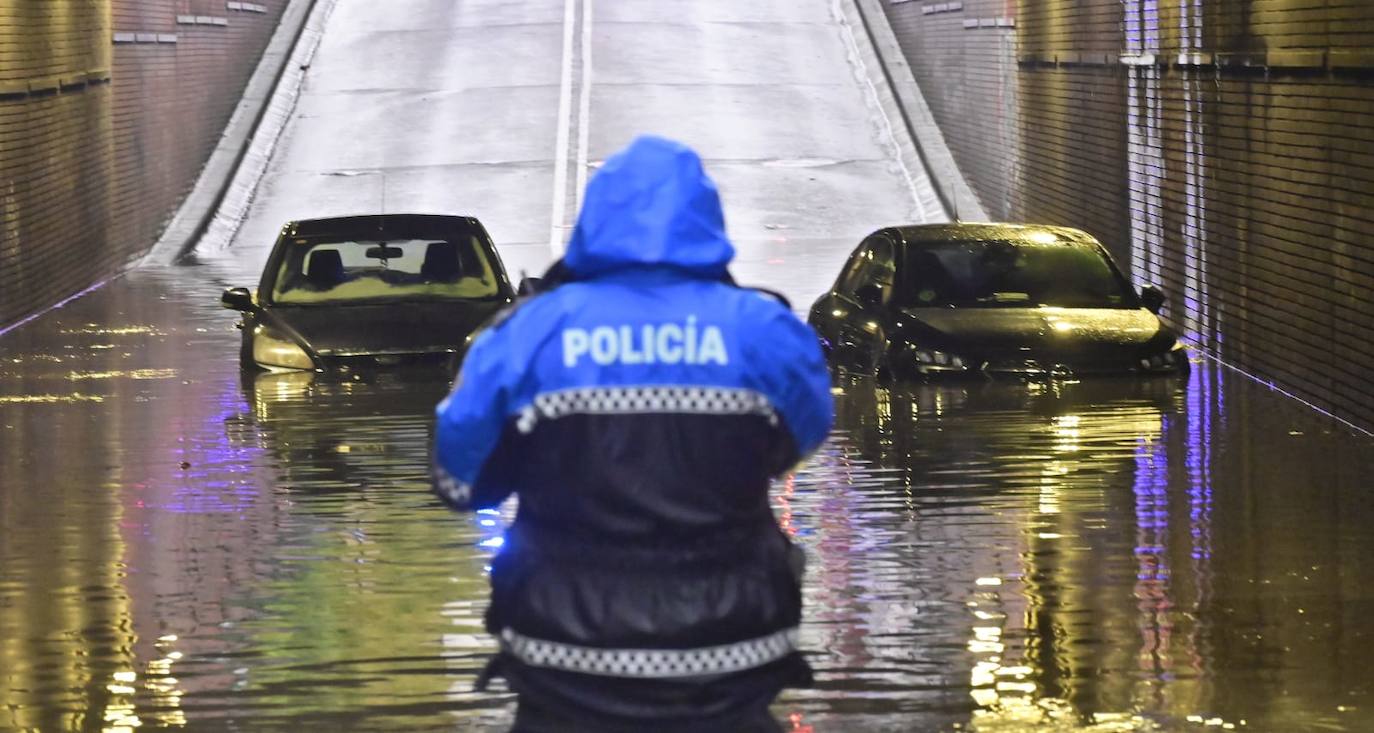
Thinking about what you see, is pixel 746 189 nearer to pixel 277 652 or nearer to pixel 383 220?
pixel 383 220

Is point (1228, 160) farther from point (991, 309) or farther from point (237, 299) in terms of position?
point (237, 299)

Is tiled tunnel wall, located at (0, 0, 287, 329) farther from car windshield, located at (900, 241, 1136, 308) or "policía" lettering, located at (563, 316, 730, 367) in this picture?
"policía" lettering, located at (563, 316, 730, 367)

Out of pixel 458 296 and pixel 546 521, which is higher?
pixel 546 521

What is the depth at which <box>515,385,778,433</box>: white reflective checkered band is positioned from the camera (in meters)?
4.10

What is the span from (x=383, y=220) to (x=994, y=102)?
1236cm

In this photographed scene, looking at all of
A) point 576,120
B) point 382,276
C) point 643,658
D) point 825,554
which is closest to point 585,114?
point 576,120

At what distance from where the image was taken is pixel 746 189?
29.7 metres

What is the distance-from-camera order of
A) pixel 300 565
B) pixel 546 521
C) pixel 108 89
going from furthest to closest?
A: pixel 108 89 < pixel 300 565 < pixel 546 521

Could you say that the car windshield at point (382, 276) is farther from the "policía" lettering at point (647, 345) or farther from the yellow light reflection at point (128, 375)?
the "policía" lettering at point (647, 345)

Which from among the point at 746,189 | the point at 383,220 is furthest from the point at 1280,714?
the point at 746,189

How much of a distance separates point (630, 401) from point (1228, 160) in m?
12.6

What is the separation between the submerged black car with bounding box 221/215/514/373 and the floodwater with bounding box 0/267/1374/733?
273 mm

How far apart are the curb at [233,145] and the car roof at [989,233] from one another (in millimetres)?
12758

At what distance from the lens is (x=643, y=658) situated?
13.4ft
